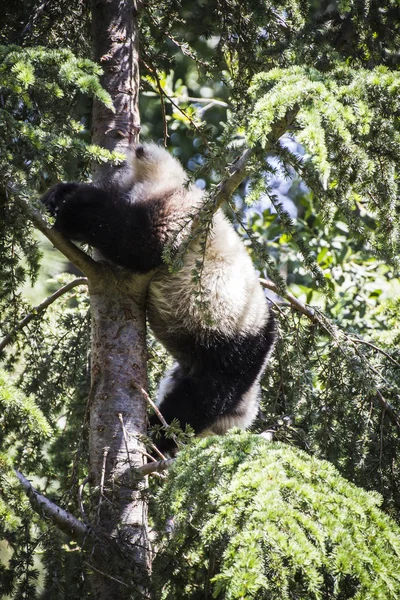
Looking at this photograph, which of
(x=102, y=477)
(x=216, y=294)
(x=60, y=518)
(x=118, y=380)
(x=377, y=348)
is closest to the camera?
(x=60, y=518)

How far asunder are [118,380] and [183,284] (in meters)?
0.67

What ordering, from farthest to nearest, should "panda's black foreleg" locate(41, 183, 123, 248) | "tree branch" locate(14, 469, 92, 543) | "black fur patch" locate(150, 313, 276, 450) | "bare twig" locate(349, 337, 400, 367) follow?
"black fur patch" locate(150, 313, 276, 450) < "bare twig" locate(349, 337, 400, 367) < "panda's black foreleg" locate(41, 183, 123, 248) < "tree branch" locate(14, 469, 92, 543)

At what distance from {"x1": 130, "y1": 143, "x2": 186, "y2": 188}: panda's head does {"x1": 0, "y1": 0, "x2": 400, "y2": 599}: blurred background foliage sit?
0.22 meters

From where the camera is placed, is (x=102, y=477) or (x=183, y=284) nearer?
(x=102, y=477)

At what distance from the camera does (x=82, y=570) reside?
6.91 feet

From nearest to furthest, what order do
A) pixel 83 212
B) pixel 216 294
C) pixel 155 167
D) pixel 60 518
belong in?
pixel 60 518, pixel 83 212, pixel 216 294, pixel 155 167

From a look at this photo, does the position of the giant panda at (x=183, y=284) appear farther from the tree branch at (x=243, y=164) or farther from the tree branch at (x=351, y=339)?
the tree branch at (x=243, y=164)

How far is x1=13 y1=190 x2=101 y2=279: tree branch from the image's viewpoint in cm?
213

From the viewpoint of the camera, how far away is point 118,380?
8.25ft

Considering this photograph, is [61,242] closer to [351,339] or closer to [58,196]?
[58,196]

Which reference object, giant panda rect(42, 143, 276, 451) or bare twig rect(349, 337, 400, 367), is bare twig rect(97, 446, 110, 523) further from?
bare twig rect(349, 337, 400, 367)

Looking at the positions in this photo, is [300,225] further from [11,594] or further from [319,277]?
[11,594]

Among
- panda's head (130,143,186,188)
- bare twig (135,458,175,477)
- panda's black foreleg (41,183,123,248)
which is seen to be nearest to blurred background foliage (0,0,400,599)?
panda's black foreleg (41,183,123,248)

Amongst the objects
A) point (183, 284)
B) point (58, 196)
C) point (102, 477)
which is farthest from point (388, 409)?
point (58, 196)
